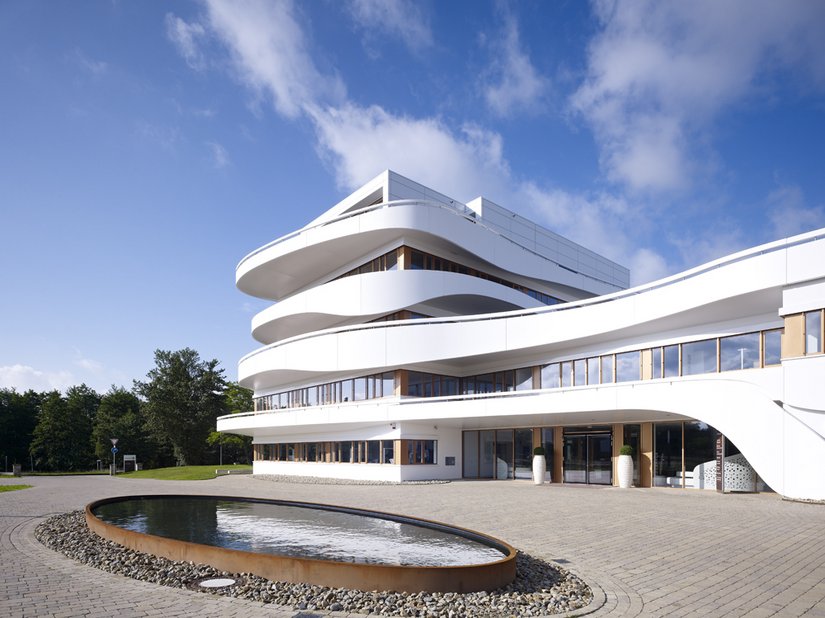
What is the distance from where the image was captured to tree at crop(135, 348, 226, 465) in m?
71.6

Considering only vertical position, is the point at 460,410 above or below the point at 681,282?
below

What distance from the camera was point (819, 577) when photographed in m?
9.63

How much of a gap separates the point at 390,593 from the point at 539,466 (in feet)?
74.0

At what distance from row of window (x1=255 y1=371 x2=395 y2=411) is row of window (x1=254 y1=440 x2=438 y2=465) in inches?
104

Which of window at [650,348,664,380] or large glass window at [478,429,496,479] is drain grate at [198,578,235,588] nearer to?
window at [650,348,664,380]

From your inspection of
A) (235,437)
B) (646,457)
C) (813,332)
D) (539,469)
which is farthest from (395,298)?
(235,437)

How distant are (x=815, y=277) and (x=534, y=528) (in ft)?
42.0

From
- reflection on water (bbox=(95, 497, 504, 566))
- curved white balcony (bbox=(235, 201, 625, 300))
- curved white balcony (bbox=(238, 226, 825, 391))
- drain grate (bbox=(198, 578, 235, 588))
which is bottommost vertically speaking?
reflection on water (bbox=(95, 497, 504, 566))

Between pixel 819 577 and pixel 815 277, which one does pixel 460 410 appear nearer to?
pixel 815 277

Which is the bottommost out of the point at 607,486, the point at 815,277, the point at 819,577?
the point at 607,486

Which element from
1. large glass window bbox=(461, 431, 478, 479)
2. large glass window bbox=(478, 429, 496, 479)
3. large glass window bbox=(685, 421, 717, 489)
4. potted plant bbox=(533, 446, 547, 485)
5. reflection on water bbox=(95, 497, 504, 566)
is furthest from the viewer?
large glass window bbox=(461, 431, 478, 479)

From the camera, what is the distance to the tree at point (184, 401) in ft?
235

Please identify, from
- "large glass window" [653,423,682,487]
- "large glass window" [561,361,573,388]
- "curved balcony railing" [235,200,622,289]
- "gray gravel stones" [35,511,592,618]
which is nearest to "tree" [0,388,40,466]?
"curved balcony railing" [235,200,622,289]

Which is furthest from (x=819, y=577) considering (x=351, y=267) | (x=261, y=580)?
(x=351, y=267)
